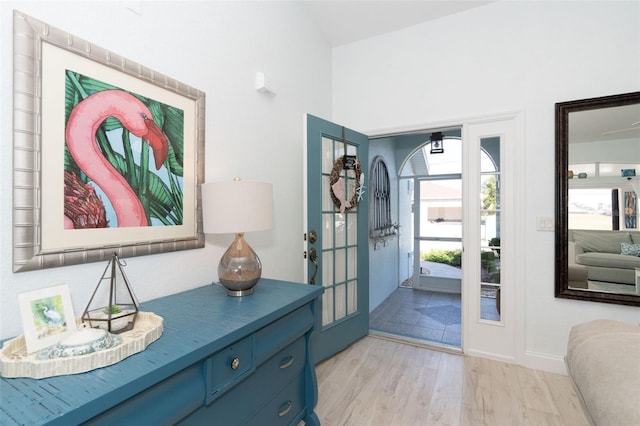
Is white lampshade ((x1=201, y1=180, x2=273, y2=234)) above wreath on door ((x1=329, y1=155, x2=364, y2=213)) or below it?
below

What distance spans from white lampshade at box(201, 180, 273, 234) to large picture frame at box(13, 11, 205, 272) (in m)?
0.21

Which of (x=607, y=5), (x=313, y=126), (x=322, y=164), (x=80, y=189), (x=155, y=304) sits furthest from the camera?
(x=322, y=164)

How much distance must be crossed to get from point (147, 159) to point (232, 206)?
17.7 inches

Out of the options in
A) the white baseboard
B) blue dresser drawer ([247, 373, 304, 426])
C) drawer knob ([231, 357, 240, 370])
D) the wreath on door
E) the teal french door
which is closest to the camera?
drawer knob ([231, 357, 240, 370])

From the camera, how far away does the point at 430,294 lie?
4898 mm

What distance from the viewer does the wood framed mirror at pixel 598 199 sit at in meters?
2.20

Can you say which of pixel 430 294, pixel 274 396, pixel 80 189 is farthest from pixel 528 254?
pixel 80 189

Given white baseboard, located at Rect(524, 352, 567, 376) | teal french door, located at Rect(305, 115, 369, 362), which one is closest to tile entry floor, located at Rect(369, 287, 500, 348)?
white baseboard, located at Rect(524, 352, 567, 376)

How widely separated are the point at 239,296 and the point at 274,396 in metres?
0.49

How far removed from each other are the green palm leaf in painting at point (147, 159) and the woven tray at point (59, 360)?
0.64 metres

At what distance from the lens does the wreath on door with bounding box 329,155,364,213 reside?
107 inches

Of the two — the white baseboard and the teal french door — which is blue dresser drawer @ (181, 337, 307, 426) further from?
the white baseboard

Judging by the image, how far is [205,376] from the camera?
1.02 meters

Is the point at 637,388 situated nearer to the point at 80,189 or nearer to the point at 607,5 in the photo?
the point at 80,189
